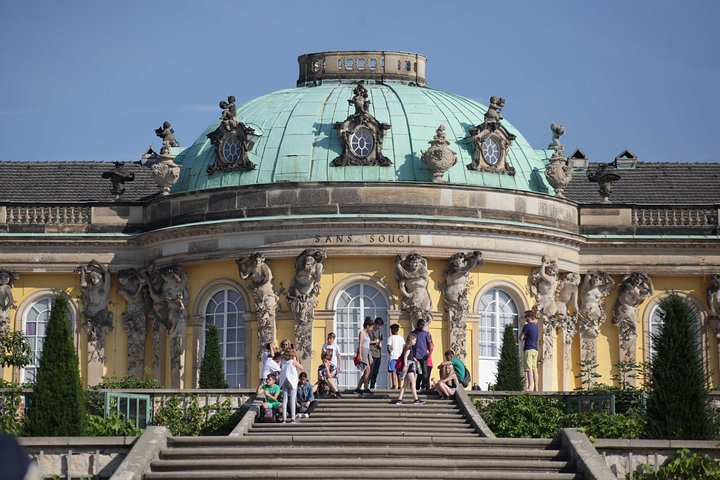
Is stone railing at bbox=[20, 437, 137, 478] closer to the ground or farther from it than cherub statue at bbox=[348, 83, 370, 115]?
closer to the ground

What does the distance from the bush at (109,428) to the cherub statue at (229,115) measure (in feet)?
55.9

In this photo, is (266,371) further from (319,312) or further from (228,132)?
(228,132)

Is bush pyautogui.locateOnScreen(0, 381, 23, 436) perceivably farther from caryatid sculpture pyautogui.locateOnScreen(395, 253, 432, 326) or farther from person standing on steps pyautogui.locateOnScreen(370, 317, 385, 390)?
caryatid sculpture pyautogui.locateOnScreen(395, 253, 432, 326)

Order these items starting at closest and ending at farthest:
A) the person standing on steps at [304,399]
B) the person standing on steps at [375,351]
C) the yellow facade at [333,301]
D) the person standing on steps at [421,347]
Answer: the person standing on steps at [304,399]
the person standing on steps at [421,347]
the person standing on steps at [375,351]
the yellow facade at [333,301]

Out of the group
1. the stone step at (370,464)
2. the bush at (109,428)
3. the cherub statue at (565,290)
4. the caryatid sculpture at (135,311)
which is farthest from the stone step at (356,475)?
the caryatid sculpture at (135,311)

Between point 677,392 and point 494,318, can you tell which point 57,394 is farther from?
point 494,318

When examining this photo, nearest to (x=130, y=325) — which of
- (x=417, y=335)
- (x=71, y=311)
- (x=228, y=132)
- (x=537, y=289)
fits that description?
(x=71, y=311)

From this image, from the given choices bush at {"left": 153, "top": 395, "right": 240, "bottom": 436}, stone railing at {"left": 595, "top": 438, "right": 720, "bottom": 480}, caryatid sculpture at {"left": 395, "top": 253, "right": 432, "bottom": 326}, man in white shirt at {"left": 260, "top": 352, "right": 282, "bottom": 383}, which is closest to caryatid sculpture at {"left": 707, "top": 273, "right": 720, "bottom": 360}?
caryatid sculpture at {"left": 395, "top": 253, "right": 432, "bottom": 326}

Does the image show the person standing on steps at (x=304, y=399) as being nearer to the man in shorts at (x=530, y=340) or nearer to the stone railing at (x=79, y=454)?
the stone railing at (x=79, y=454)

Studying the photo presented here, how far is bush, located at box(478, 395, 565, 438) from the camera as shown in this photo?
3092 centimetres

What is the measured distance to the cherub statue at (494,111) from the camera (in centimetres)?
4659

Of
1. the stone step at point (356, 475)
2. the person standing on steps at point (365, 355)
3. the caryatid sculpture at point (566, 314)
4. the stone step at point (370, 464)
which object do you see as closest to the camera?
the stone step at point (356, 475)

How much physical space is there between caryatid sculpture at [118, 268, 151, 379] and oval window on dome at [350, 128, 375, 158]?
683 cm

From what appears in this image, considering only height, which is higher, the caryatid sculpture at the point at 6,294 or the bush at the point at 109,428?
the caryatid sculpture at the point at 6,294
